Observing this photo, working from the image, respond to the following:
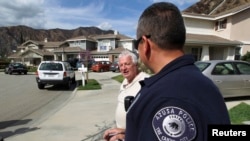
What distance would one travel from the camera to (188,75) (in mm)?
1176

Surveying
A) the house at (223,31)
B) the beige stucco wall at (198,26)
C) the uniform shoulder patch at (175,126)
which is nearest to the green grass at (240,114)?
the uniform shoulder patch at (175,126)

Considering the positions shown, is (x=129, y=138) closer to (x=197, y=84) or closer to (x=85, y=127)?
(x=197, y=84)

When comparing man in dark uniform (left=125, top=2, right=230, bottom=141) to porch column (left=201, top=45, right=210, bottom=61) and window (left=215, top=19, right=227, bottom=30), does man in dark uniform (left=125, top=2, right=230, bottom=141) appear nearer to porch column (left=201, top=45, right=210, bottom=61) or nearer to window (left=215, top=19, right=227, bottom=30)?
porch column (left=201, top=45, right=210, bottom=61)

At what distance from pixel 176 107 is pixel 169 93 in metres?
0.08

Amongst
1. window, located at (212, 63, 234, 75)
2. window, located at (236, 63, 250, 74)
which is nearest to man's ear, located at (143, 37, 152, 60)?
window, located at (212, 63, 234, 75)

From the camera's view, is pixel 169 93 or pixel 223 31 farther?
pixel 223 31

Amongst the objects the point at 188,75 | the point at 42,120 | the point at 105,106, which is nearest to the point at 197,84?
the point at 188,75

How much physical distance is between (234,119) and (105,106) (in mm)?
4670

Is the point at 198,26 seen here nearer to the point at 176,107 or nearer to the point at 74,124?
the point at 74,124

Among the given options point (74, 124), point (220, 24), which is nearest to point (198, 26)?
point (220, 24)

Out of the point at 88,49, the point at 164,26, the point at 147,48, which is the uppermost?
the point at 88,49

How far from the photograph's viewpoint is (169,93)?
110cm

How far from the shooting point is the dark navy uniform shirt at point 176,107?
1.03m

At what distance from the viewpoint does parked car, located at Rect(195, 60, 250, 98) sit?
9055mm
